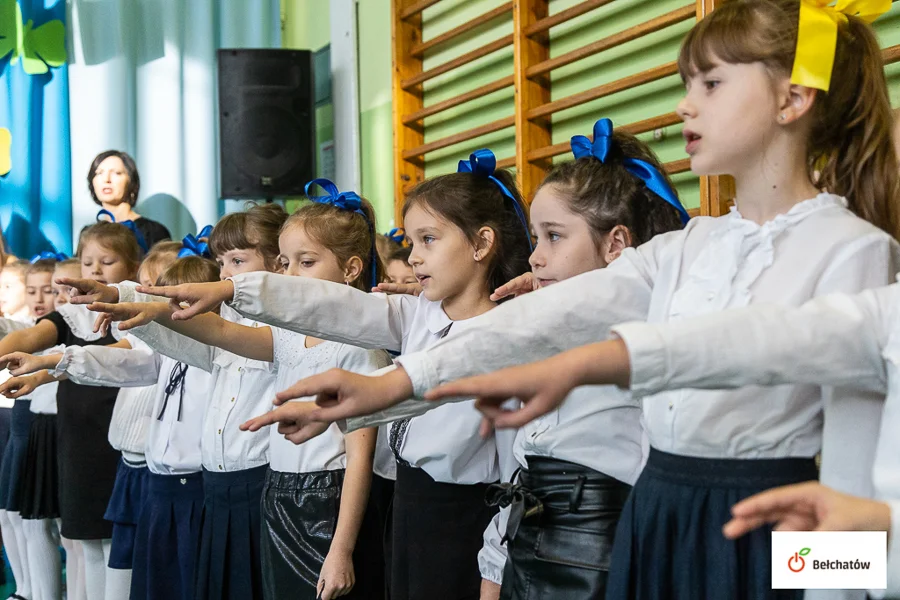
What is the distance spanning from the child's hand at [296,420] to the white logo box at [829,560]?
0.48 meters

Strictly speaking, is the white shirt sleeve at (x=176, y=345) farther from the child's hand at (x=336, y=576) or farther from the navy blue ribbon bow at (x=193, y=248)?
the child's hand at (x=336, y=576)

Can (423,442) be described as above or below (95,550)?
above

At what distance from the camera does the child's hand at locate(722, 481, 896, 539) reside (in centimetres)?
75

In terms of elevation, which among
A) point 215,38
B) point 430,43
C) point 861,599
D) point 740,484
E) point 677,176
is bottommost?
point 861,599

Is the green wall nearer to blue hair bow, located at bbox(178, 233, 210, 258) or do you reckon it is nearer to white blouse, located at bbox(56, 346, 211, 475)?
blue hair bow, located at bbox(178, 233, 210, 258)

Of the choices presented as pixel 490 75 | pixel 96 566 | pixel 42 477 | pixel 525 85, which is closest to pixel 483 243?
pixel 525 85

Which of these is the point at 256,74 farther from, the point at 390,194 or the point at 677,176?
the point at 677,176

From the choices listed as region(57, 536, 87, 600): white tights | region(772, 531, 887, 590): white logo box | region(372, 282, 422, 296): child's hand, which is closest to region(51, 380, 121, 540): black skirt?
region(57, 536, 87, 600): white tights

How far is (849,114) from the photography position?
47.7 inches

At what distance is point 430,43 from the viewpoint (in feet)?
14.1

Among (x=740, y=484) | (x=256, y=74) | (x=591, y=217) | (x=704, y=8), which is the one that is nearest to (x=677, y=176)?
(x=704, y=8)

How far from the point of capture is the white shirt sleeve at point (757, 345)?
862mm

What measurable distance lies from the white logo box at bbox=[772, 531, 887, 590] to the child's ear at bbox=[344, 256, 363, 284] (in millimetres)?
1332

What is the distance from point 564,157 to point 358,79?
5.79 feet
